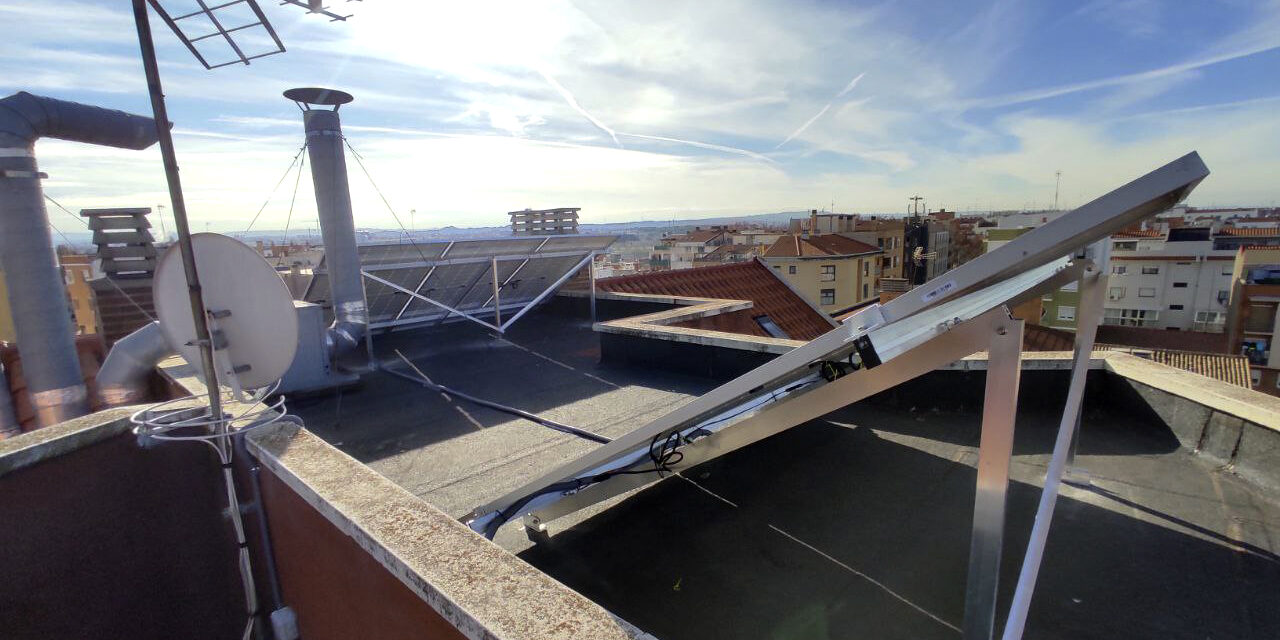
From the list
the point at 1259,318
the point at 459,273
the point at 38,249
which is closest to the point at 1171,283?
the point at 1259,318

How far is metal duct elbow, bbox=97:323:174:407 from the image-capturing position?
27.3ft

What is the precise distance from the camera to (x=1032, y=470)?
12.9 feet

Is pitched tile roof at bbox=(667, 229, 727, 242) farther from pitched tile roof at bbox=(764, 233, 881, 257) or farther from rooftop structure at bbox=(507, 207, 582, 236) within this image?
rooftop structure at bbox=(507, 207, 582, 236)

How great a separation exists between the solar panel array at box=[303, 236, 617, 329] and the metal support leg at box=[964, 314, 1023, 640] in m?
9.32

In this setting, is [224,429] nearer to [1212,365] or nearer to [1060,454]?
[1060,454]

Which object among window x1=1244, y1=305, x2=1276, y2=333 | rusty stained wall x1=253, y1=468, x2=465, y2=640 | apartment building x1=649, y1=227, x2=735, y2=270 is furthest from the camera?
apartment building x1=649, y1=227, x2=735, y2=270

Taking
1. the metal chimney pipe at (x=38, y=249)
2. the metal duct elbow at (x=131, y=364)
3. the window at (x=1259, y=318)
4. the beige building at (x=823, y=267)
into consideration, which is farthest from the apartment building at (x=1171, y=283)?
the metal chimney pipe at (x=38, y=249)

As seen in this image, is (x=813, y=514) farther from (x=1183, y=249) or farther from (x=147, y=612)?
(x=1183, y=249)

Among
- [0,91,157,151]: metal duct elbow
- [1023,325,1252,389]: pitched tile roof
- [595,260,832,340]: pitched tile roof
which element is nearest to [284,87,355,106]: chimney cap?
[0,91,157,151]: metal duct elbow

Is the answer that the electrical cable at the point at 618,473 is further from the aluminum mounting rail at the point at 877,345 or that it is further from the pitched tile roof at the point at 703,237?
the pitched tile roof at the point at 703,237

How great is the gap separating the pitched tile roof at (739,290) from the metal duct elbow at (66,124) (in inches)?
365

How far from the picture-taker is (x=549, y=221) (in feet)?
45.2

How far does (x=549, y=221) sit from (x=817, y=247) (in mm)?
37237

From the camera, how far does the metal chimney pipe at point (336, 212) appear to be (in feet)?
30.0
